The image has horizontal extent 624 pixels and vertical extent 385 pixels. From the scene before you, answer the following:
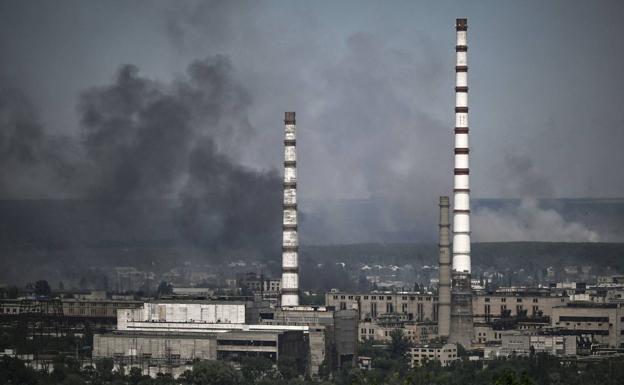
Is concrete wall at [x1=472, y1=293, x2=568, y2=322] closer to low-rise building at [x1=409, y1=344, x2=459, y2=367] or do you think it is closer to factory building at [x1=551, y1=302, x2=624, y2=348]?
factory building at [x1=551, y1=302, x2=624, y2=348]

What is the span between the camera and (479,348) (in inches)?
2239

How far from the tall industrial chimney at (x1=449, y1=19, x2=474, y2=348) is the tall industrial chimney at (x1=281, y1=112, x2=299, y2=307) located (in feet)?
16.5

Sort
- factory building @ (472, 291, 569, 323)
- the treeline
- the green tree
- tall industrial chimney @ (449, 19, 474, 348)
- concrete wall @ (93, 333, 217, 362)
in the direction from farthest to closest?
factory building @ (472, 291, 569, 323)
tall industrial chimney @ (449, 19, 474, 348)
the green tree
concrete wall @ (93, 333, 217, 362)
the treeline

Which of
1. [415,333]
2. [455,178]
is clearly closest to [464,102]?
[455,178]

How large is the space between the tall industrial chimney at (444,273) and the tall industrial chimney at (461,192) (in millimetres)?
680

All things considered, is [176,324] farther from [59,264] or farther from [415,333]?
[59,264]

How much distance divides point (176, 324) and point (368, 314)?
12.8 meters

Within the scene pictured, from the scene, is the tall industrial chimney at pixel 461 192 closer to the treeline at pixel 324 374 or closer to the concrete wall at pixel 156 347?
the treeline at pixel 324 374

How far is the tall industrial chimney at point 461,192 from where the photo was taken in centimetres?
5934

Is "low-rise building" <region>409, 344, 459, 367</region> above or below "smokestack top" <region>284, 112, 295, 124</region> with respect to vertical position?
below

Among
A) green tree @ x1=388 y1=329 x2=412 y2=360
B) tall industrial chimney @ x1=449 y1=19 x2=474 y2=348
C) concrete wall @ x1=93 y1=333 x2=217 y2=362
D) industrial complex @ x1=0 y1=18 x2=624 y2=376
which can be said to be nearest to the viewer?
concrete wall @ x1=93 y1=333 x2=217 y2=362

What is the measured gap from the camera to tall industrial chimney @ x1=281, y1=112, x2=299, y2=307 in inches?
2357

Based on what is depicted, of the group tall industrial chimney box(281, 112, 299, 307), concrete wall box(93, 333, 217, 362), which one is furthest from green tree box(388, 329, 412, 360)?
concrete wall box(93, 333, 217, 362)

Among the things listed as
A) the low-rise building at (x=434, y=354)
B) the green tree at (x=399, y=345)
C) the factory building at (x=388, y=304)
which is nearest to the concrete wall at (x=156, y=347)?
the low-rise building at (x=434, y=354)
